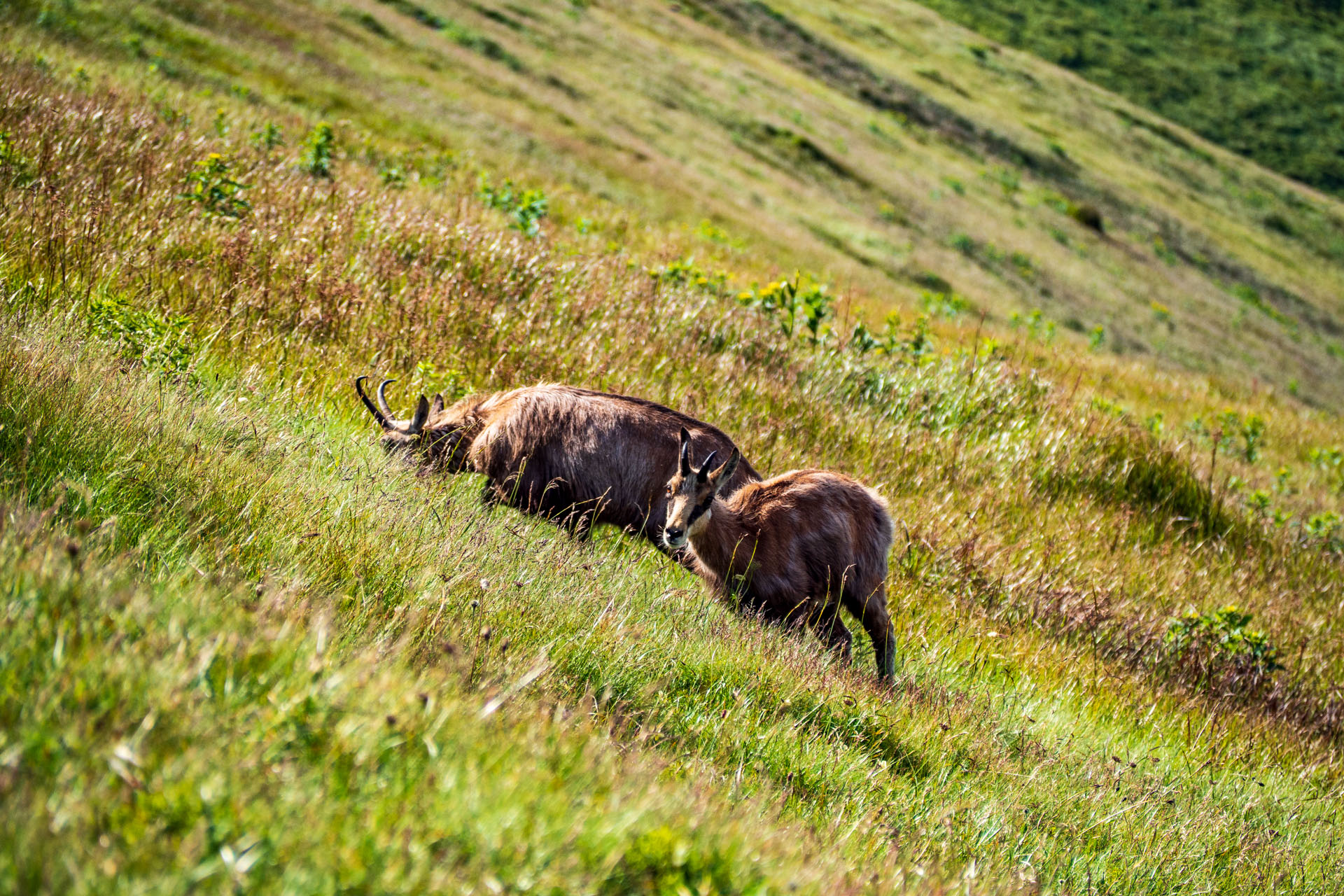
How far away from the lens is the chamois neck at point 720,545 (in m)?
6.15

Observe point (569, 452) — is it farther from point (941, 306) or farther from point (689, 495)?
point (941, 306)

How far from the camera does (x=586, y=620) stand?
14.3 feet

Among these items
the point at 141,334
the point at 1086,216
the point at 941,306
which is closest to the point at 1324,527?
the point at 941,306

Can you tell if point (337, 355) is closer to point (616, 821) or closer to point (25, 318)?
point (25, 318)

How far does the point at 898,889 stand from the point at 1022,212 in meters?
45.6

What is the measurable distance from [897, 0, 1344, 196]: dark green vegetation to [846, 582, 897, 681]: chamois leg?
3788 inches

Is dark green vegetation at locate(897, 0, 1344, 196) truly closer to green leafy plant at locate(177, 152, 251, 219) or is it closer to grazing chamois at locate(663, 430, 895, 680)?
green leafy plant at locate(177, 152, 251, 219)

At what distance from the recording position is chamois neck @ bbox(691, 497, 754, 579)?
615cm

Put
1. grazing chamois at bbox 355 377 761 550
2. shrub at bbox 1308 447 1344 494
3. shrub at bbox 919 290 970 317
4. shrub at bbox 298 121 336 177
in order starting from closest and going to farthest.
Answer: grazing chamois at bbox 355 377 761 550
shrub at bbox 298 121 336 177
shrub at bbox 1308 447 1344 494
shrub at bbox 919 290 970 317

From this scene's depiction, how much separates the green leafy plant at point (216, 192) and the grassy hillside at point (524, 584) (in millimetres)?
55

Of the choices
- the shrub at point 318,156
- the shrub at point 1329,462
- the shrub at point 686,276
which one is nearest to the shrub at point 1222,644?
the shrub at point 686,276

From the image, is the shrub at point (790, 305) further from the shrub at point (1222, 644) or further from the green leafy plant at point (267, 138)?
the green leafy plant at point (267, 138)

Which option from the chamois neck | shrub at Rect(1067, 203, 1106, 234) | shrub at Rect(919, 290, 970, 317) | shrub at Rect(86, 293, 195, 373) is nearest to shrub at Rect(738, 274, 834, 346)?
the chamois neck

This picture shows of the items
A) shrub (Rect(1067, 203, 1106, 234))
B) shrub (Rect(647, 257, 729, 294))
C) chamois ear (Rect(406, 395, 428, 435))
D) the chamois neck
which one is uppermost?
shrub (Rect(1067, 203, 1106, 234))
